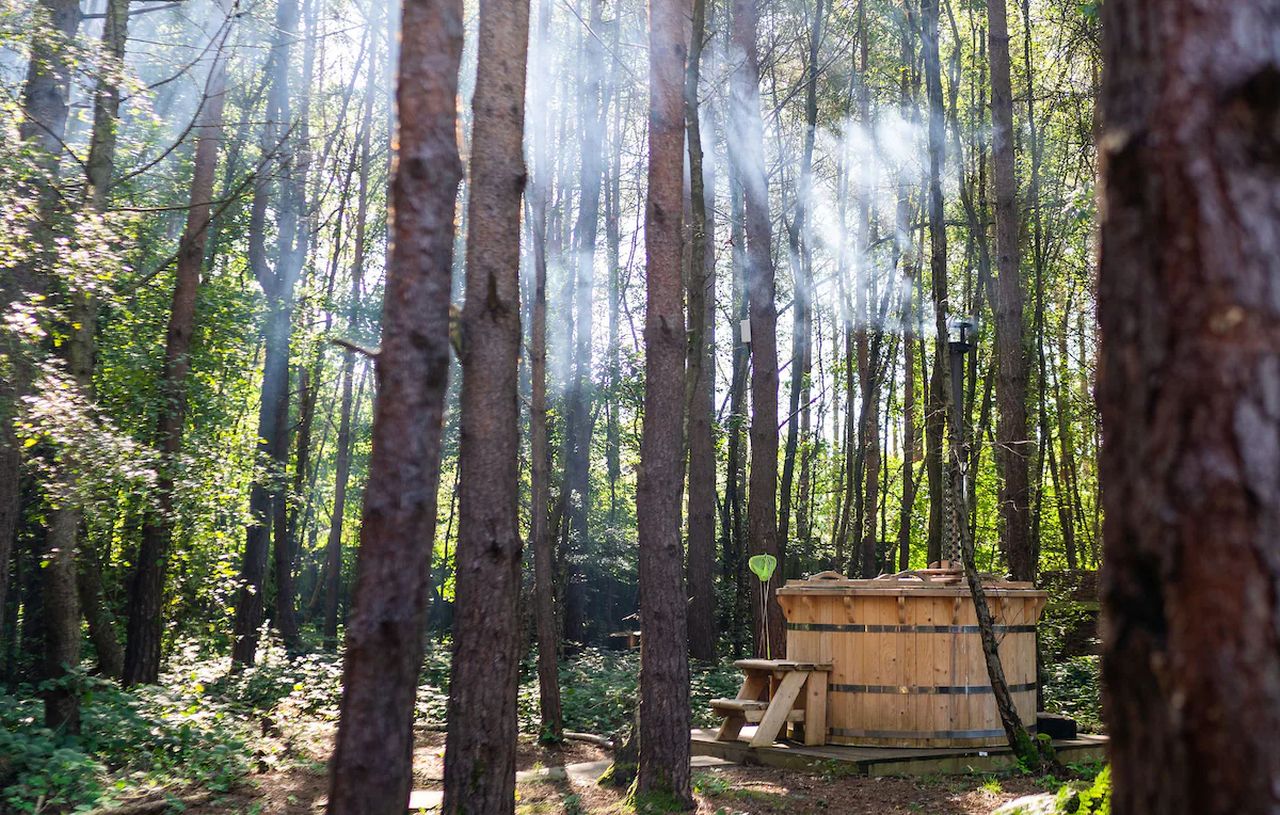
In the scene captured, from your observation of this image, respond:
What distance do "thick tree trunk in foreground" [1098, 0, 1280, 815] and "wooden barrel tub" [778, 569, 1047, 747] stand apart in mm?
8291

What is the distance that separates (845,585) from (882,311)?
17.3 meters

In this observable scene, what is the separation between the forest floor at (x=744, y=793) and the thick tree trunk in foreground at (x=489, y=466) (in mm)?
1650

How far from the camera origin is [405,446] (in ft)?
14.2

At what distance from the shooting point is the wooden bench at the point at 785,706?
9922 mm

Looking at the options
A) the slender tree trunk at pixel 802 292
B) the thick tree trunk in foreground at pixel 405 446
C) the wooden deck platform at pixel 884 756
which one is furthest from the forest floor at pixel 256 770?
the slender tree trunk at pixel 802 292

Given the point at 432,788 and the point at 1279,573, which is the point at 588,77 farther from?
the point at 1279,573

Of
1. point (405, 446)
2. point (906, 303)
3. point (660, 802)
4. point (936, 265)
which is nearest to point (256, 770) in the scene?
point (660, 802)

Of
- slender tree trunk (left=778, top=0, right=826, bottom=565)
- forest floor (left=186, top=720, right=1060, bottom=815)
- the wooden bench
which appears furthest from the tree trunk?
slender tree trunk (left=778, top=0, right=826, bottom=565)

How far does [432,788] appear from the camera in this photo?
960 centimetres

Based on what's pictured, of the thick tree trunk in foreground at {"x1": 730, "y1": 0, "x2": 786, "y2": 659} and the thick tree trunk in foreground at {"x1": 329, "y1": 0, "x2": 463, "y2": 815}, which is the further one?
the thick tree trunk in foreground at {"x1": 730, "y1": 0, "x2": 786, "y2": 659}

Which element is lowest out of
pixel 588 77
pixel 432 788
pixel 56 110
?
pixel 432 788

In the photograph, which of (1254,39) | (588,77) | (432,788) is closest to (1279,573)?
(1254,39)

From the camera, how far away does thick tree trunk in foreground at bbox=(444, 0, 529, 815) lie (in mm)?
6223

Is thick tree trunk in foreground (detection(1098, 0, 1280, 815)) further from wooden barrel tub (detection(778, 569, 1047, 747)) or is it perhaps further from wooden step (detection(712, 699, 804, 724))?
wooden step (detection(712, 699, 804, 724))
